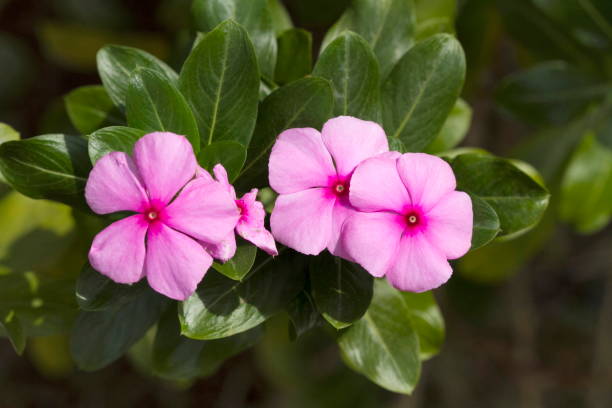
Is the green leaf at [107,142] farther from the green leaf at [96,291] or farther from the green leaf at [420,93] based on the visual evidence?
the green leaf at [420,93]

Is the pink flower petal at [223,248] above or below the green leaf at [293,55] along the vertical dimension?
below

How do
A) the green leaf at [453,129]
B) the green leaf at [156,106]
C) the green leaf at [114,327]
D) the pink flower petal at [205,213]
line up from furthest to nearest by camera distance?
the green leaf at [453,129] → the green leaf at [114,327] → the green leaf at [156,106] → the pink flower petal at [205,213]

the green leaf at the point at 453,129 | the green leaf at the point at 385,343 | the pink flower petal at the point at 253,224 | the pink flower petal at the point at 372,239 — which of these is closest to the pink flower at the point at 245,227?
the pink flower petal at the point at 253,224

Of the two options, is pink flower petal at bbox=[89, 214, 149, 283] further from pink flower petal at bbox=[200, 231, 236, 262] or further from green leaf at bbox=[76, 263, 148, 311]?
green leaf at bbox=[76, 263, 148, 311]

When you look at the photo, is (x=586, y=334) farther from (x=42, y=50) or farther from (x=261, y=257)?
(x=42, y=50)

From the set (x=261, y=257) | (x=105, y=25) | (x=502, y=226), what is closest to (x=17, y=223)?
(x=261, y=257)

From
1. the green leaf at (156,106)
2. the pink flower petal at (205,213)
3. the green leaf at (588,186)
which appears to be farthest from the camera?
the green leaf at (588,186)

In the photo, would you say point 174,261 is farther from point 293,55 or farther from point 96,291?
point 293,55

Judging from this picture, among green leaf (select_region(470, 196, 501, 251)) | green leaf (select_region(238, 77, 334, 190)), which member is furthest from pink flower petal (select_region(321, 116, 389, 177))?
green leaf (select_region(470, 196, 501, 251))
